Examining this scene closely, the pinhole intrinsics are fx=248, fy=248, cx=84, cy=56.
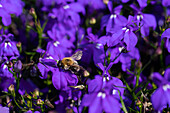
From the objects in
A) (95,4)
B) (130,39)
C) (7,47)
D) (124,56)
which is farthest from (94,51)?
(95,4)

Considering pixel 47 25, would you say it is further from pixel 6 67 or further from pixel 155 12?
pixel 155 12

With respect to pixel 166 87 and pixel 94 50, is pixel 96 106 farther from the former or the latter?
pixel 94 50

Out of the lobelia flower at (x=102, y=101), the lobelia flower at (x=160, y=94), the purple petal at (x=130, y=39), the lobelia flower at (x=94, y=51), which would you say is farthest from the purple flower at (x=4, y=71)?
the lobelia flower at (x=160, y=94)

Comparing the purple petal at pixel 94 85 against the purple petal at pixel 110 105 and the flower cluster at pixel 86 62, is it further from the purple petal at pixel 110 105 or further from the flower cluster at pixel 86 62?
the purple petal at pixel 110 105

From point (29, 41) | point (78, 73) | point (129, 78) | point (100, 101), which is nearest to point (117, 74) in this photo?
point (129, 78)

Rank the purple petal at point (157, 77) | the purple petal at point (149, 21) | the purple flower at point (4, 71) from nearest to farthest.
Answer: the purple petal at point (157, 77), the purple flower at point (4, 71), the purple petal at point (149, 21)

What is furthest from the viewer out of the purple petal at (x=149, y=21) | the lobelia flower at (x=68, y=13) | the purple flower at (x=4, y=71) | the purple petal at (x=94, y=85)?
the lobelia flower at (x=68, y=13)
